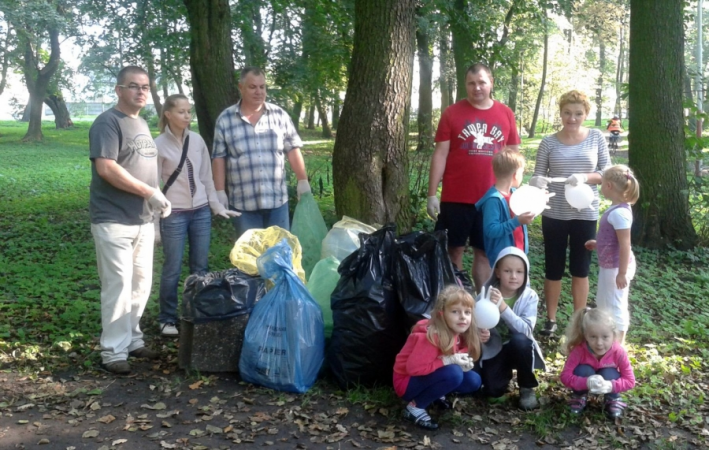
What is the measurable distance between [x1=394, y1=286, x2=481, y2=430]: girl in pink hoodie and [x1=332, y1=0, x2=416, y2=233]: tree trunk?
205 cm

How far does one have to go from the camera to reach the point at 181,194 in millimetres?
4531

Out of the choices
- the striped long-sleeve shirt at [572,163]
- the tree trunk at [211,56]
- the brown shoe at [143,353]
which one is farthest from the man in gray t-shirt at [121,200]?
the tree trunk at [211,56]

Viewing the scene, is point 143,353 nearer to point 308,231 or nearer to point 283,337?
point 283,337

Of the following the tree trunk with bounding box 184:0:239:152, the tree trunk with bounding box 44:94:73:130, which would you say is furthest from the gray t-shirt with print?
the tree trunk with bounding box 44:94:73:130

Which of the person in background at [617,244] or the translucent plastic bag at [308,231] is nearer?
the person in background at [617,244]

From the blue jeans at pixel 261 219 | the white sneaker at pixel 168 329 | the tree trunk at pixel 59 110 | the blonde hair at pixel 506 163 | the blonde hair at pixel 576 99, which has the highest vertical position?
the tree trunk at pixel 59 110

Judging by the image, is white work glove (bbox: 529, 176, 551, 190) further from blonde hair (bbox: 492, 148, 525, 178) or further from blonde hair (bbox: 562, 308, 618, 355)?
blonde hair (bbox: 562, 308, 618, 355)

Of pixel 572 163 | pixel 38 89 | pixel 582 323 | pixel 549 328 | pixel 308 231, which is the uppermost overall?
pixel 38 89

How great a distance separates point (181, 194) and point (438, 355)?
86.3 inches

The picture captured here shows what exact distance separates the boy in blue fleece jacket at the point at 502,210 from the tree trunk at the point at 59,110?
118 ft

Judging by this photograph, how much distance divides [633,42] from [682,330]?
3.70 metres

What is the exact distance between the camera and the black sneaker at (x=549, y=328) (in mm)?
4871

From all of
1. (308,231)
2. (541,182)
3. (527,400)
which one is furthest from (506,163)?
(308,231)

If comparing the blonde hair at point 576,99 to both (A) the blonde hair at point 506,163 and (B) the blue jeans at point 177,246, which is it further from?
(B) the blue jeans at point 177,246
